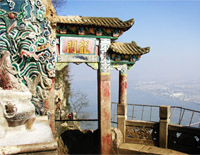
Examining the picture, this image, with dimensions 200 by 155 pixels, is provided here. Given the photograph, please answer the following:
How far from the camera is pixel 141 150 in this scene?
23.0 ft

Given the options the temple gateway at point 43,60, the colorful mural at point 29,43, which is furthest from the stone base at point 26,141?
the colorful mural at point 29,43

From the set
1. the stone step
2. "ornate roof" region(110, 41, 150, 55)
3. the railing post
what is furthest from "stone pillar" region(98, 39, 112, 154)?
the railing post

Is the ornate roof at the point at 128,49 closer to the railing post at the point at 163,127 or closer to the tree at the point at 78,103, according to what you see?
the railing post at the point at 163,127

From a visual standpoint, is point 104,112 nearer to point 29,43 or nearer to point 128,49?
point 128,49

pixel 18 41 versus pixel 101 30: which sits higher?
pixel 101 30

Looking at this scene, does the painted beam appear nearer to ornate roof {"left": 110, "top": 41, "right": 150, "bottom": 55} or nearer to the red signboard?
the red signboard

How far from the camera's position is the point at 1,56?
5.85 metres

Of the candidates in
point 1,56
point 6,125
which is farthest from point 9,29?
point 6,125

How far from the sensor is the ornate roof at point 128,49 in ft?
25.0

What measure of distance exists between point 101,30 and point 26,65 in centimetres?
263

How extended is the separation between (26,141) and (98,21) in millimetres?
4473

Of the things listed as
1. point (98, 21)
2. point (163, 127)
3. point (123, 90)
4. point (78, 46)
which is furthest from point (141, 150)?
point (98, 21)

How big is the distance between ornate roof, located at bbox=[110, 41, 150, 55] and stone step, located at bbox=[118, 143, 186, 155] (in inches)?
114

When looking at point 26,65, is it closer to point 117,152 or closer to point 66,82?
point 117,152
